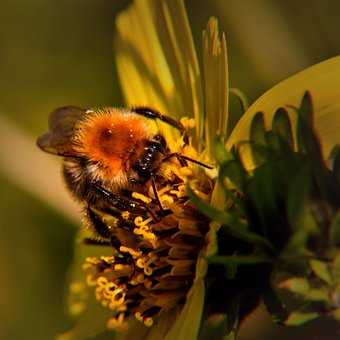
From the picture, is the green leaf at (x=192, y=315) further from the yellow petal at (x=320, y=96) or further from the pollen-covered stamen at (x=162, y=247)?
the yellow petal at (x=320, y=96)

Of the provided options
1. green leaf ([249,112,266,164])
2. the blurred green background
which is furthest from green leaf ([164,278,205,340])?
the blurred green background

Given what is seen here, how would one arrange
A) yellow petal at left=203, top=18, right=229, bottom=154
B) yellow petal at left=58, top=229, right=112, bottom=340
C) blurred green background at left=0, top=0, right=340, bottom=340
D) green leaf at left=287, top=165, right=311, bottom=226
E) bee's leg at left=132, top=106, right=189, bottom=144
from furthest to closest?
blurred green background at left=0, top=0, right=340, bottom=340 → yellow petal at left=58, top=229, right=112, bottom=340 → bee's leg at left=132, top=106, right=189, bottom=144 → yellow petal at left=203, top=18, right=229, bottom=154 → green leaf at left=287, top=165, right=311, bottom=226

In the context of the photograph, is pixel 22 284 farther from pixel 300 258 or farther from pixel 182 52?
pixel 300 258

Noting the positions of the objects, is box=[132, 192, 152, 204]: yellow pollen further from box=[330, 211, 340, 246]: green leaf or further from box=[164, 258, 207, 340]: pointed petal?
box=[330, 211, 340, 246]: green leaf

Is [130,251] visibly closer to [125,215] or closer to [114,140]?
[125,215]

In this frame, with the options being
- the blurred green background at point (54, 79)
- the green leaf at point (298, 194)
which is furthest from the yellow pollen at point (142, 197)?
the blurred green background at point (54, 79)
